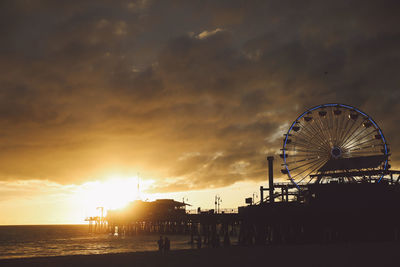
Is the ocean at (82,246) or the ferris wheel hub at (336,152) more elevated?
the ferris wheel hub at (336,152)

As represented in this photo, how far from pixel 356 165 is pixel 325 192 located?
8039 mm

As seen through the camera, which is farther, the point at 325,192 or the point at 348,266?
the point at 325,192

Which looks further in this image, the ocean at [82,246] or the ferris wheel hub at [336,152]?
the ocean at [82,246]

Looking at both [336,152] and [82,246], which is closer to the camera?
[336,152]

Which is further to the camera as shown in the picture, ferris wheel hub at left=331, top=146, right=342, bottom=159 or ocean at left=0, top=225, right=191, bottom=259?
ocean at left=0, top=225, right=191, bottom=259

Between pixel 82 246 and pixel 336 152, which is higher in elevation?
pixel 336 152

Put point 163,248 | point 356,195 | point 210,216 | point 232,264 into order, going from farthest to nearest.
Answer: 1. point 210,216
2. point 356,195
3. point 163,248
4. point 232,264

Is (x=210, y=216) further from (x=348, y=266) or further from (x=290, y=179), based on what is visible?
(x=348, y=266)

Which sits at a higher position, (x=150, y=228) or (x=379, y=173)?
(x=379, y=173)

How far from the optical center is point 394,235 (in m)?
38.9

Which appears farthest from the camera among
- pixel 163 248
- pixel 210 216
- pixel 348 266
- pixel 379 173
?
pixel 210 216

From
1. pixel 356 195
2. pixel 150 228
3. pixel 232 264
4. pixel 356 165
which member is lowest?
pixel 150 228

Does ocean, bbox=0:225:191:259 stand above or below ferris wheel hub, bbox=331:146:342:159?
below

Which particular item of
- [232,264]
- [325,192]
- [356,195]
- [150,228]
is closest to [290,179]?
[325,192]
